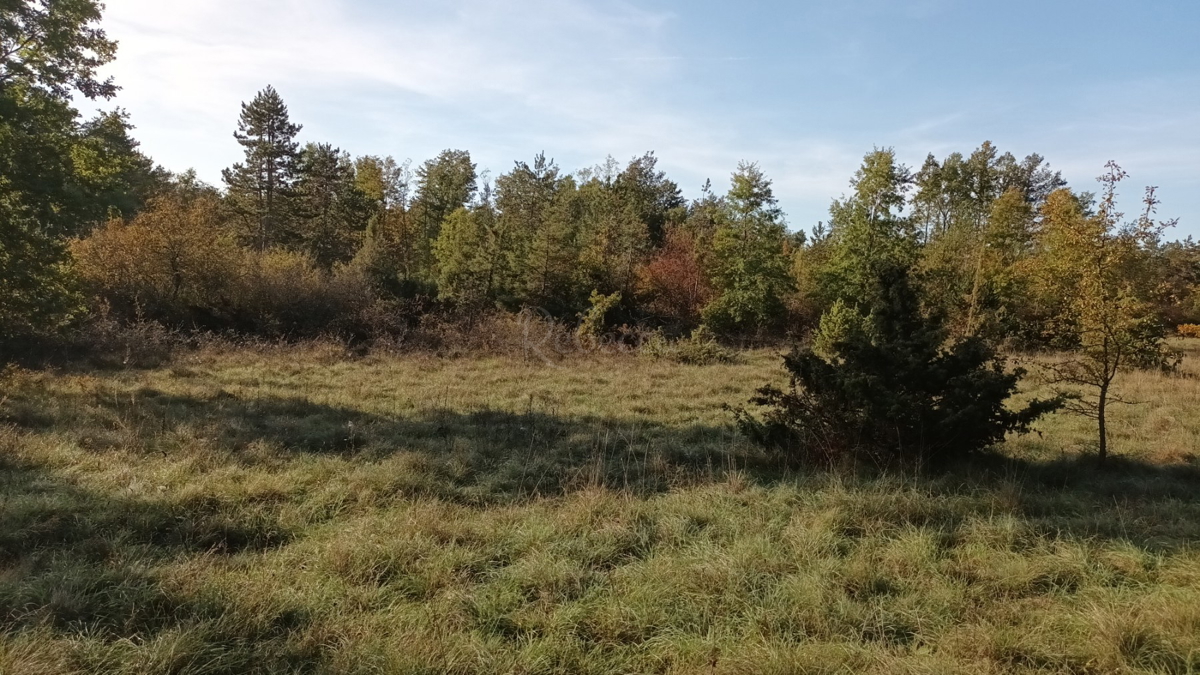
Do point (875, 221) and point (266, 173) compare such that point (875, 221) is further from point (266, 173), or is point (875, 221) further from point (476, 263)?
point (266, 173)

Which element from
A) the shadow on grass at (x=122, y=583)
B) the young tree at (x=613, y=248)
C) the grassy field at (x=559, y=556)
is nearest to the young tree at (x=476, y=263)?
the young tree at (x=613, y=248)

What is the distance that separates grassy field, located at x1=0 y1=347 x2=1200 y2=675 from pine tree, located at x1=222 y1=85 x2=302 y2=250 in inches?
1116

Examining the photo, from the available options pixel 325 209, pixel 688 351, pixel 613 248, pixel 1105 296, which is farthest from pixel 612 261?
pixel 1105 296

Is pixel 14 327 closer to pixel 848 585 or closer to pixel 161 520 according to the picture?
pixel 161 520

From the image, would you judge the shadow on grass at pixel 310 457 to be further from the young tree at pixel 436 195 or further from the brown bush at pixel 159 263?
the young tree at pixel 436 195

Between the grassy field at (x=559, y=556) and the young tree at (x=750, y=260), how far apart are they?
66.8 feet

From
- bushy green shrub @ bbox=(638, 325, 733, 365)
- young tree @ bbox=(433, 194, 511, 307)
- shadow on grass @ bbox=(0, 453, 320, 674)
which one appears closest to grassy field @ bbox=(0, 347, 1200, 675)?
shadow on grass @ bbox=(0, 453, 320, 674)

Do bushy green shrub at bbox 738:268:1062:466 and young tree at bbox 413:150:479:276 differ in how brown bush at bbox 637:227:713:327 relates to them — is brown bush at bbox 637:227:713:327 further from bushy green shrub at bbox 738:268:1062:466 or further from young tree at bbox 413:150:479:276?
bushy green shrub at bbox 738:268:1062:466

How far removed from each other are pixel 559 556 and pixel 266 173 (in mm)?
36257

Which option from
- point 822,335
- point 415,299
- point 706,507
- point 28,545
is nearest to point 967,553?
point 706,507

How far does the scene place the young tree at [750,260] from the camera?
28.9 m

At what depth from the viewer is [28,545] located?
15.4 feet

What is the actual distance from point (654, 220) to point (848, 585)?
3846 cm

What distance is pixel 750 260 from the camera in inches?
1141
